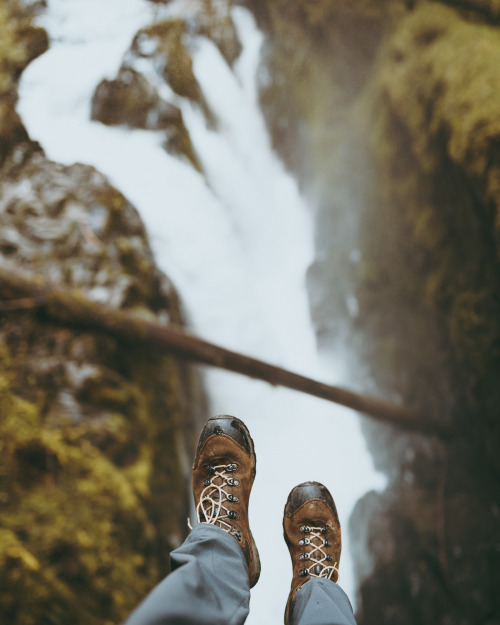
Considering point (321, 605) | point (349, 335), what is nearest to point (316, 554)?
point (321, 605)

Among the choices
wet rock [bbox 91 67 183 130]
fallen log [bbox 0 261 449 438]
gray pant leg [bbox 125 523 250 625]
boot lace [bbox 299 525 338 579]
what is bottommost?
gray pant leg [bbox 125 523 250 625]

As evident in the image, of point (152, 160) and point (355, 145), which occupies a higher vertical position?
point (355, 145)

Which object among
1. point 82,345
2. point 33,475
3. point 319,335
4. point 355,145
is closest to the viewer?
point 33,475

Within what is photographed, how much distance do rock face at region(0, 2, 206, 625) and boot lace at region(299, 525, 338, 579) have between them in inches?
43.6

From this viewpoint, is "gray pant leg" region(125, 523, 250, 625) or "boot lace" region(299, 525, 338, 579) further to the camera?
"boot lace" region(299, 525, 338, 579)

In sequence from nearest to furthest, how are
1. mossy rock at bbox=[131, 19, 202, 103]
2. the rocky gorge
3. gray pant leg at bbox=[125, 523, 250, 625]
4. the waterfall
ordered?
gray pant leg at bbox=[125, 523, 250, 625]
the rocky gorge
the waterfall
mossy rock at bbox=[131, 19, 202, 103]

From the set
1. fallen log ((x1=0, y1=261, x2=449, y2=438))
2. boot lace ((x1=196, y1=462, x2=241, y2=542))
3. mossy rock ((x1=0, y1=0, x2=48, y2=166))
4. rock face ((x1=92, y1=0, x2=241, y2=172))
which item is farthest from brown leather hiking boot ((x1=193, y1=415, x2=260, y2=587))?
rock face ((x1=92, y1=0, x2=241, y2=172))

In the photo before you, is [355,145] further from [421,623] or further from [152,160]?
[421,623]

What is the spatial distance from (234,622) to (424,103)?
175 inches

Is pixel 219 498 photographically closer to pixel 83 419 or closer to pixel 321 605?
pixel 321 605

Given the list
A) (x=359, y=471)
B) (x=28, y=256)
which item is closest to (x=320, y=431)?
(x=359, y=471)

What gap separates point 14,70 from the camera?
362 cm

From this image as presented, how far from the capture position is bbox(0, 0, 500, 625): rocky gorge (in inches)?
93.9

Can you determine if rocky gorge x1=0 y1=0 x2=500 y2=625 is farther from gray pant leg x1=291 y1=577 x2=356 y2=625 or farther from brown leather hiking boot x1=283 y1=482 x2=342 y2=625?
gray pant leg x1=291 y1=577 x2=356 y2=625
